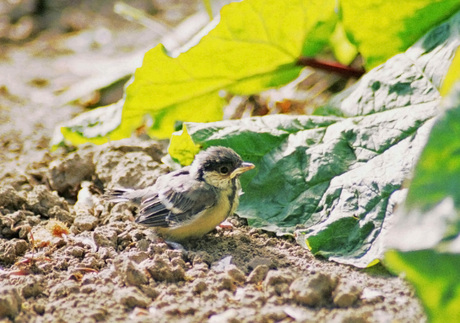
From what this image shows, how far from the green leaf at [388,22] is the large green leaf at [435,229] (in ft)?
6.37

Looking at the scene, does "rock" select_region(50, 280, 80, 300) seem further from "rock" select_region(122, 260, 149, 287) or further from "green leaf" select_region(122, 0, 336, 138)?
"green leaf" select_region(122, 0, 336, 138)

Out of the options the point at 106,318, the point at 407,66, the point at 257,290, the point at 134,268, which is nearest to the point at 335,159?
the point at 407,66

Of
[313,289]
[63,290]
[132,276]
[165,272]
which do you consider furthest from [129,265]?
[313,289]

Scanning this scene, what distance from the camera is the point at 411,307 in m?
2.73

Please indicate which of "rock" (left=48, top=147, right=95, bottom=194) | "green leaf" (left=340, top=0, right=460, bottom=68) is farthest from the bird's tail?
"green leaf" (left=340, top=0, right=460, bottom=68)

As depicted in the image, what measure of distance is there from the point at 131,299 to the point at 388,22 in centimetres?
274

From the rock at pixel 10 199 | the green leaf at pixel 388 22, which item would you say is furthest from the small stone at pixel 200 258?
the green leaf at pixel 388 22

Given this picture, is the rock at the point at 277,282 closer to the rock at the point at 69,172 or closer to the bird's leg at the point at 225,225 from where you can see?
the bird's leg at the point at 225,225

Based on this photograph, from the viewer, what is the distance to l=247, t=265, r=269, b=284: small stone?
10.0ft

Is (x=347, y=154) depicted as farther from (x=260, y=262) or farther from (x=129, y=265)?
(x=129, y=265)

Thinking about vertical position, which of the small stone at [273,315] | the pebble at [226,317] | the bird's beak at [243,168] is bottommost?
the small stone at [273,315]

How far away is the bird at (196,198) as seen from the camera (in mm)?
3750

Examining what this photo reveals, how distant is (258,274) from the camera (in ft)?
10.2

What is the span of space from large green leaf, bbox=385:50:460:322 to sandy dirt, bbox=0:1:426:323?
43cm
